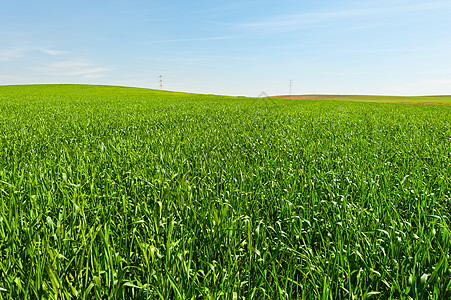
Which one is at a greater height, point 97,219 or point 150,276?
point 97,219

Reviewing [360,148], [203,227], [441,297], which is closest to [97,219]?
[203,227]

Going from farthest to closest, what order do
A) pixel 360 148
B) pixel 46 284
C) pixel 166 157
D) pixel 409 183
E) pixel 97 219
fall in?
1. pixel 360 148
2. pixel 166 157
3. pixel 409 183
4. pixel 97 219
5. pixel 46 284

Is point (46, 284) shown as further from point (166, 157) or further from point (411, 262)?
point (166, 157)

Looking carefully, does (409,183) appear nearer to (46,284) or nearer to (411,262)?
(411,262)

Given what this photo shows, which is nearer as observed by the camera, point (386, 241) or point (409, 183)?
point (386, 241)

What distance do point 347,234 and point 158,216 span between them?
1999mm

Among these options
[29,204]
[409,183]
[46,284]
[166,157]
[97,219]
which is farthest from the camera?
[166,157]

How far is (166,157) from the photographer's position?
587 centimetres

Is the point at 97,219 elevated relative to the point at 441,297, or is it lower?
elevated

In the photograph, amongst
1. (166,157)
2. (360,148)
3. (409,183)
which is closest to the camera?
(409,183)

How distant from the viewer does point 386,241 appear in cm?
268

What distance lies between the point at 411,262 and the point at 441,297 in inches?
11.6

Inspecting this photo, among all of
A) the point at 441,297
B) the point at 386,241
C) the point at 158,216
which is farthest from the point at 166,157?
the point at 441,297

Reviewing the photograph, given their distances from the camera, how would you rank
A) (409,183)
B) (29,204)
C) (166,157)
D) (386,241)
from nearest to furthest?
(386,241) → (29,204) → (409,183) → (166,157)
